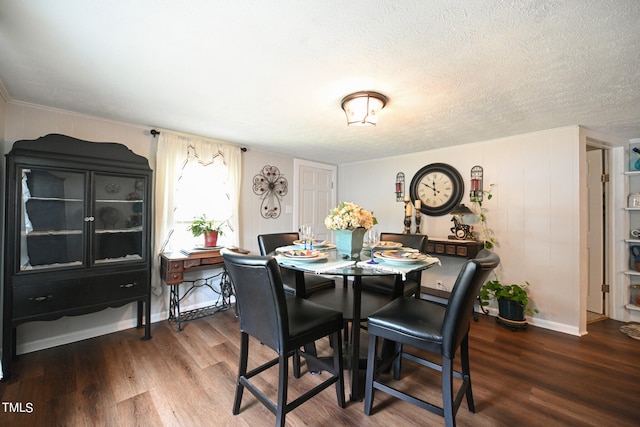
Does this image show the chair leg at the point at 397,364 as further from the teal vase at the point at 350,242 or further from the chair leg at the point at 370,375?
the teal vase at the point at 350,242

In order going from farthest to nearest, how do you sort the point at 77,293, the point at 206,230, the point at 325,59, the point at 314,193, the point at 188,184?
1. the point at 314,193
2. the point at 188,184
3. the point at 206,230
4. the point at 77,293
5. the point at 325,59

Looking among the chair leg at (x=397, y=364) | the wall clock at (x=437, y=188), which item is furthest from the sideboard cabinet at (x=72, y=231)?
the wall clock at (x=437, y=188)

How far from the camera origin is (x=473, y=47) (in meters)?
1.44

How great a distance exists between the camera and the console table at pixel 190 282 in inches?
108

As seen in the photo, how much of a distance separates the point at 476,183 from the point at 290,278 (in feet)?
8.33

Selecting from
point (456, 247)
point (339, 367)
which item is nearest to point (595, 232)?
point (456, 247)

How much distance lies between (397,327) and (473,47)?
63.4 inches

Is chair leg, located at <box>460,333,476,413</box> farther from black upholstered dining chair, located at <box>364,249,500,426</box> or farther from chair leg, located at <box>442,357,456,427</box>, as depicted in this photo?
chair leg, located at <box>442,357,456,427</box>

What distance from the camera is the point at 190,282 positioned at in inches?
127

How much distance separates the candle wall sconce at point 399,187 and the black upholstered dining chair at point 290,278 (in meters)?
1.96

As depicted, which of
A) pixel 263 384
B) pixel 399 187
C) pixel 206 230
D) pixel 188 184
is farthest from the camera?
pixel 399 187

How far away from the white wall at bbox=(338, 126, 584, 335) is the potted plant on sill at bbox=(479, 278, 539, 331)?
0.47 feet

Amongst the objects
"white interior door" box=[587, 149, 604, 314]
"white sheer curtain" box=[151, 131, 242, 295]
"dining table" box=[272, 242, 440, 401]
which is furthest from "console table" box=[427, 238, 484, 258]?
"white sheer curtain" box=[151, 131, 242, 295]

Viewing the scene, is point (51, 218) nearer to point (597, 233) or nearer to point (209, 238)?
point (209, 238)
